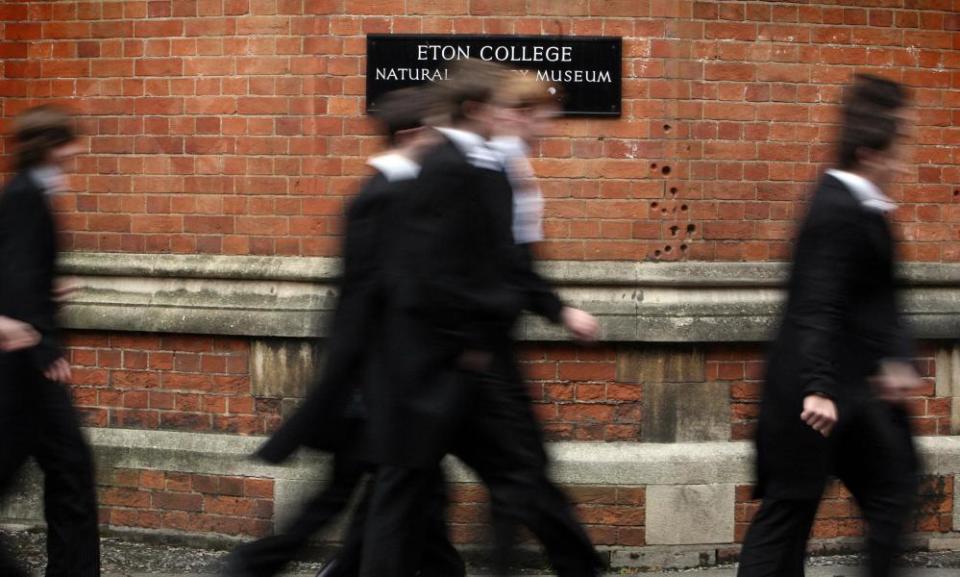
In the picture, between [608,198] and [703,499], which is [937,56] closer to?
[608,198]

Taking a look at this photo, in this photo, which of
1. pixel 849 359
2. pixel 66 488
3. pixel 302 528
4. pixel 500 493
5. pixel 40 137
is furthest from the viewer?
pixel 66 488

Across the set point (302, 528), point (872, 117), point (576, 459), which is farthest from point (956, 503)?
point (302, 528)

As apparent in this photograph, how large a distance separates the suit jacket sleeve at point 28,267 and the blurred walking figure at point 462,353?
113cm

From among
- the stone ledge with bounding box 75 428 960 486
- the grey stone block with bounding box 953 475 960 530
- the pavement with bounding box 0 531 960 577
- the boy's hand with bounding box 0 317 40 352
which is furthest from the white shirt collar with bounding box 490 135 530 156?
the grey stone block with bounding box 953 475 960 530

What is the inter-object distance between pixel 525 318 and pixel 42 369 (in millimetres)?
2421

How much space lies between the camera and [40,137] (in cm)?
534

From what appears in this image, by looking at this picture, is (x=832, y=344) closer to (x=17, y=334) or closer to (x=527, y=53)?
(x=17, y=334)

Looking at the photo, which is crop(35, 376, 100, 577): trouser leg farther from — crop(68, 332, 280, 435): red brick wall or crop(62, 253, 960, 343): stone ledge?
crop(68, 332, 280, 435): red brick wall

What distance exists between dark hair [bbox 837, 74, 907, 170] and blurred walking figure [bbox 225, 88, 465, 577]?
1.27 meters

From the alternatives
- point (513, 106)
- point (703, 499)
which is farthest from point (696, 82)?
point (513, 106)

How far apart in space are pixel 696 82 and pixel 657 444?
5.25ft

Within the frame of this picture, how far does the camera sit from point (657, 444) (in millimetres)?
7031

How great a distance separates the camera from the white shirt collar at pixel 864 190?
4.74 m

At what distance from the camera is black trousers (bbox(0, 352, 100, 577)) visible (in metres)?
5.25
